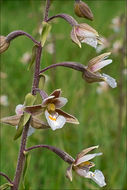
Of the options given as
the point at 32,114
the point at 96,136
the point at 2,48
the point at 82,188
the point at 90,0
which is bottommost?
the point at 82,188

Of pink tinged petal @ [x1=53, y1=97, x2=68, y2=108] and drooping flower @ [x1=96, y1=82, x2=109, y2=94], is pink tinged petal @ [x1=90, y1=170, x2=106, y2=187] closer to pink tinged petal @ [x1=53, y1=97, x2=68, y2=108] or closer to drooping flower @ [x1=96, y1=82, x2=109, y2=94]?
pink tinged petal @ [x1=53, y1=97, x2=68, y2=108]

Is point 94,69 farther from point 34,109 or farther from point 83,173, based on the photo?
point 83,173

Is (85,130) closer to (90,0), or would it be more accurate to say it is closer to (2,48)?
(2,48)

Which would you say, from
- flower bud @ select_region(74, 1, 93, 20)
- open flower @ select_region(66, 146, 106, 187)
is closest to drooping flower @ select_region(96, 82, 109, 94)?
flower bud @ select_region(74, 1, 93, 20)

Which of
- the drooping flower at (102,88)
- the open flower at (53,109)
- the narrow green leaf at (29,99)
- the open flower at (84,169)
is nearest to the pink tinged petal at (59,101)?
the open flower at (53,109)

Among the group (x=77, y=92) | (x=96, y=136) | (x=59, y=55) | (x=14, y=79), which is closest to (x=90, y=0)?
(x=59, y=55)

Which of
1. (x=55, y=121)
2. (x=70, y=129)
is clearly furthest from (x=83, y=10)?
(x=70, y=129)
